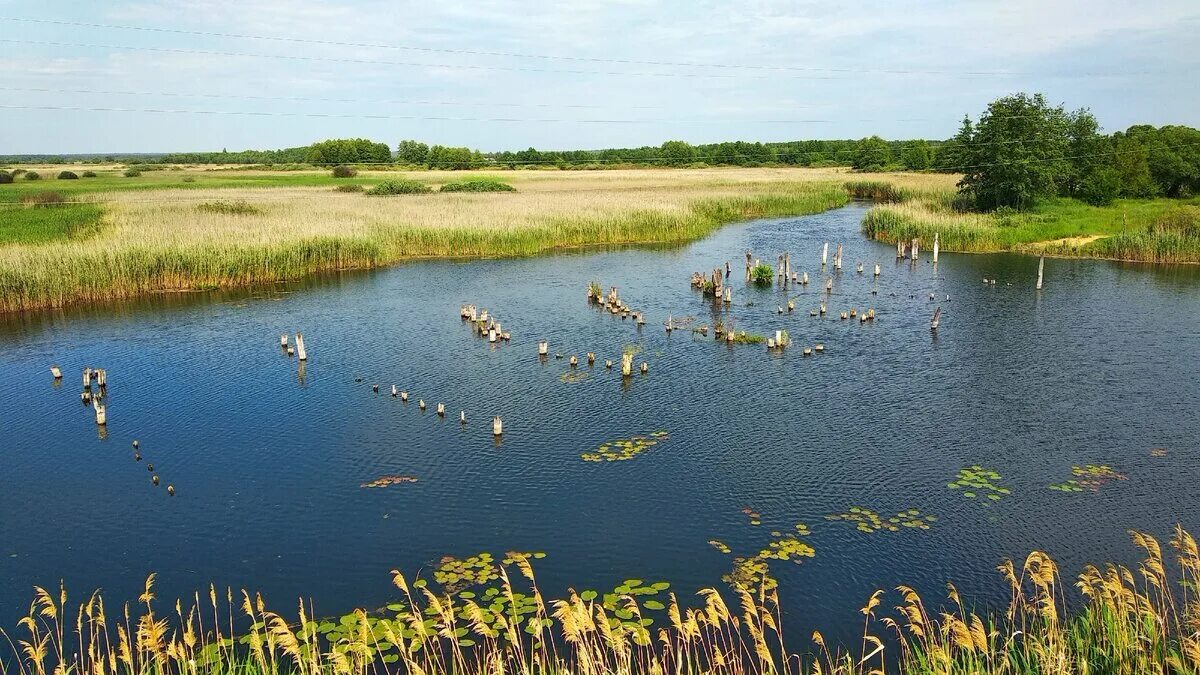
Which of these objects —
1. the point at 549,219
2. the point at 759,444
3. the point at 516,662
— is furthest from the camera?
the point at 549,219

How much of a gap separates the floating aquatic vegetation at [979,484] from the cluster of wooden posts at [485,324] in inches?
611

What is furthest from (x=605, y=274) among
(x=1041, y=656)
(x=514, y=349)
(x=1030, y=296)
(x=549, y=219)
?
(x=1041, y=656)

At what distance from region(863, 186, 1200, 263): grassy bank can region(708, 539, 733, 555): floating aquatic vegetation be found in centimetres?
3682

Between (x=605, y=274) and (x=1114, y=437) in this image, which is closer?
(x=1114, y=437)

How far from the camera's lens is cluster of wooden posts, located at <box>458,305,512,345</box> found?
91.0 feet

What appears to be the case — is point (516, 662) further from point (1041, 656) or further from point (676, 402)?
point (676, 402)

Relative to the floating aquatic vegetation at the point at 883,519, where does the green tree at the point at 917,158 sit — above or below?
above

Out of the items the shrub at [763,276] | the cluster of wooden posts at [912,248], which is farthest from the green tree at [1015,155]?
the shrub at [763,276]

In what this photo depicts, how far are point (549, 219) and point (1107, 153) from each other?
41.3 meters

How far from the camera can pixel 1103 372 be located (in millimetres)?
23000

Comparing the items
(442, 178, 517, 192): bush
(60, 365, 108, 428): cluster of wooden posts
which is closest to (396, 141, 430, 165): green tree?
(442, 178, 517, 192): bush

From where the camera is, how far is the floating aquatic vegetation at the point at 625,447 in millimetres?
17688

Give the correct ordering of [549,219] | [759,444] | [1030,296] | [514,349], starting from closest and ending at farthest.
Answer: [759,444] < [514,349] < [1030,296] < [549,219]

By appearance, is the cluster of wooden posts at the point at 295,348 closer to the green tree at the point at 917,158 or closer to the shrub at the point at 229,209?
the shrub at the point at 229,209
